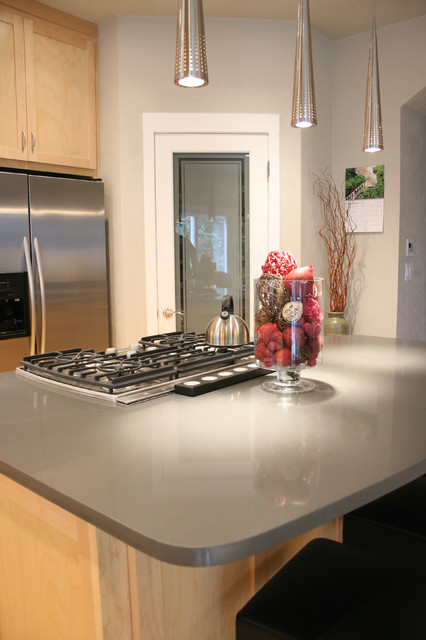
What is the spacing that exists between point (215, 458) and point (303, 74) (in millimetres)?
1156

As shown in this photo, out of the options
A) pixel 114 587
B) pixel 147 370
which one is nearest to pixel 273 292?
pixel 147 370

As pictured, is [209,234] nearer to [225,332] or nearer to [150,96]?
[150,96]

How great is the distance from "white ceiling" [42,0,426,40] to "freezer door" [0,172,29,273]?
1.11m

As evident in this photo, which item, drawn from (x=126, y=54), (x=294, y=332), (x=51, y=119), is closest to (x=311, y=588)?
(x=294, y=332)

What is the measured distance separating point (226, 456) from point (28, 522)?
0.51 meters

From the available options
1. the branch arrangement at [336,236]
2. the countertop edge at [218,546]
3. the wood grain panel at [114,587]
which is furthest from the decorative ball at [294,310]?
the branch arrangement at [336,236]

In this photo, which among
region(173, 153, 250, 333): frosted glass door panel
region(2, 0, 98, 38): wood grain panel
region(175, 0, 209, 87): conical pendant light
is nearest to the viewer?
region(175, 0, 209, 87): conical pendant light

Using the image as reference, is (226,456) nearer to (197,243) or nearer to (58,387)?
(58,387)

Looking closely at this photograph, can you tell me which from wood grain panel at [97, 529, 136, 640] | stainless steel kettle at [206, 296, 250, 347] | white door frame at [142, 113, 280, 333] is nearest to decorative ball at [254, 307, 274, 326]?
stainless steel kettle at [206, 296, 250, 347]

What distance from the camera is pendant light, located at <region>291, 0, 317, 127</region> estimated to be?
5.12ft

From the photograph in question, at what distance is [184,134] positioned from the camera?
3574mm

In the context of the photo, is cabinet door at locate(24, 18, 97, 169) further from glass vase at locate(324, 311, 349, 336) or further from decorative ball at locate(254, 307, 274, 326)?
decorative ball at locate(254, 307, 274, 326)

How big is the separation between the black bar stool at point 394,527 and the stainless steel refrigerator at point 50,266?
2229mm

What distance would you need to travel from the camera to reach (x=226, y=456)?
1044mm
